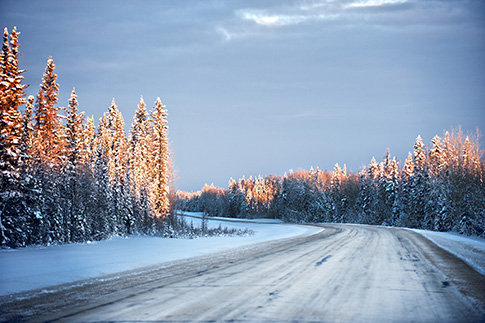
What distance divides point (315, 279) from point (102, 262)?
274 inches

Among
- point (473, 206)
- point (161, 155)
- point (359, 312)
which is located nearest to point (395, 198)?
point (473, 206)

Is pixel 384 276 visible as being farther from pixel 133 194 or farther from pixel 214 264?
pixel 133 194

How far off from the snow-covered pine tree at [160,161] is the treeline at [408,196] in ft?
21.4

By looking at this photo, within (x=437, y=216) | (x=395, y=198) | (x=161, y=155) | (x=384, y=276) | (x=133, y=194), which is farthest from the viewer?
(x=395, y=198)

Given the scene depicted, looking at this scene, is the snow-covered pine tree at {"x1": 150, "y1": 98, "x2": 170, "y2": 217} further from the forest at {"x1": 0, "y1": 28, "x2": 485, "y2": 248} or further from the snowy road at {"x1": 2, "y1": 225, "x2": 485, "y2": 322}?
the snowy road at {"x1": 2, "y1": 225, "x2": 485, "y2": 322}

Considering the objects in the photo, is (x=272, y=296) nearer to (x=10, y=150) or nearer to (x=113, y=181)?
(x=10, y=150)

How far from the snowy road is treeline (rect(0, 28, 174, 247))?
1148cm

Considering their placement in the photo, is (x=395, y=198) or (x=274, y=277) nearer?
(x=274, y=277)

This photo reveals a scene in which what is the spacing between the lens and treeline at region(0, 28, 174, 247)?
18.3 metres

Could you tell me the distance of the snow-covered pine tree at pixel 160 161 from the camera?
1596 inches

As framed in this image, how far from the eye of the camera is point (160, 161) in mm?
41250

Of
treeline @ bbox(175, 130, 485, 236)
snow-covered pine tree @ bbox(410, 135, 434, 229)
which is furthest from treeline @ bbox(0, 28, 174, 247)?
snow-covered pine tree @ bbox(410, 135, 434, 229)

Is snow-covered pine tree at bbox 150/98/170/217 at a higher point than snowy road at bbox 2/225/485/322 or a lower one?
higher

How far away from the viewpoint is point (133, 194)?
36.9 metres
